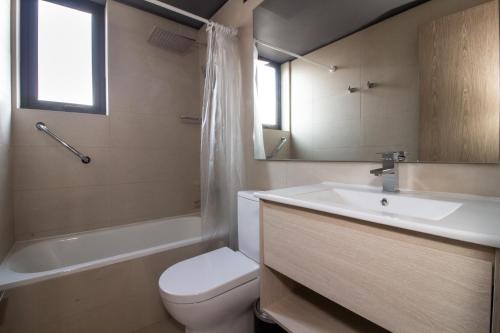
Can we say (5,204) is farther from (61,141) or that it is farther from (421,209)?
(421,209)

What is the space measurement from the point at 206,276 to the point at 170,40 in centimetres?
191

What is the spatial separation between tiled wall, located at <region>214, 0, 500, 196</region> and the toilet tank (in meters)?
0.26

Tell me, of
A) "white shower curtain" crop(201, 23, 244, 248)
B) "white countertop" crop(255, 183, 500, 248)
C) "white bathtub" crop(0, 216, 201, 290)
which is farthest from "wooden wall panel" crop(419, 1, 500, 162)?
"white bathtub" crop(0, 216, 201, 290)

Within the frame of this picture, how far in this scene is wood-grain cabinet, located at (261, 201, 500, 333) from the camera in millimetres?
460

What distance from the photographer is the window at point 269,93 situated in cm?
153

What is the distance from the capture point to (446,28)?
857mm

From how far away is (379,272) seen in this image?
1.94ft

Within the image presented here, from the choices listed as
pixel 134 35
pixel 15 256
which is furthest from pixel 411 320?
pixel 134 35

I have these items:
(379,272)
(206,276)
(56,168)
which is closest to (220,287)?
(206,276)

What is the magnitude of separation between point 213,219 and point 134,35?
170 cm

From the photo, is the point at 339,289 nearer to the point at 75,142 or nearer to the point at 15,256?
the point at 15,256

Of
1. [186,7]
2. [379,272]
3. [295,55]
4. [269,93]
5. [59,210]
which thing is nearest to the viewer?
[379,272]

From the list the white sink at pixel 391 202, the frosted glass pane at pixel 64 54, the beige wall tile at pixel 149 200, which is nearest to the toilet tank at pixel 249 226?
the white sink at pixel 391 202

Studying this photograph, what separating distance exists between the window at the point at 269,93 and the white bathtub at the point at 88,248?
39.1 inches
